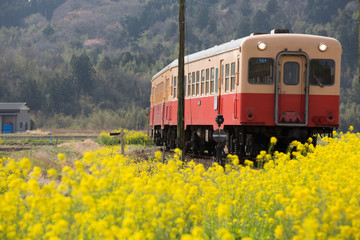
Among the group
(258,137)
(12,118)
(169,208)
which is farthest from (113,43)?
(169,208)

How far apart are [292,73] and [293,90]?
43 cm

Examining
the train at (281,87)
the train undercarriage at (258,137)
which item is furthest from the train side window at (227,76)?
the train undercarriage at (258,137)

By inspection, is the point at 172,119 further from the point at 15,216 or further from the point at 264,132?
the point at 15,216

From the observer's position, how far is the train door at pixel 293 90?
15.3 metres

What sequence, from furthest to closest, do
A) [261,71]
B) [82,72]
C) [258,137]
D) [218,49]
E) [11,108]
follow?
[82,72], [11,108], [218,49], [258,137], [261,71]

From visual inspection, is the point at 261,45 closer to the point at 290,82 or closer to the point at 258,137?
the point at 290,82

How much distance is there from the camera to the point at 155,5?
170375mm

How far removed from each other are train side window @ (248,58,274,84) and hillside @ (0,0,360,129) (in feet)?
166

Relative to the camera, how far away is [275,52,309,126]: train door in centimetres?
1529

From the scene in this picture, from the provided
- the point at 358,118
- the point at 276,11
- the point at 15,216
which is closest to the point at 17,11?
the point at 276,11

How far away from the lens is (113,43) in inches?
6314

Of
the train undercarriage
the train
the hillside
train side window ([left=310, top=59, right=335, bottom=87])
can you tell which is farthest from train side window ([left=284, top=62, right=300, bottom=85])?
the hillside

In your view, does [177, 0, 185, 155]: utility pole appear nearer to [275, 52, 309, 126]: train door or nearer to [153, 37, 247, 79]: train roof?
[153, 37, 247, 79]: train roof

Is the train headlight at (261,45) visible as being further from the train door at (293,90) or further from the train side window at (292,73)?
the train side window at (292,73)
